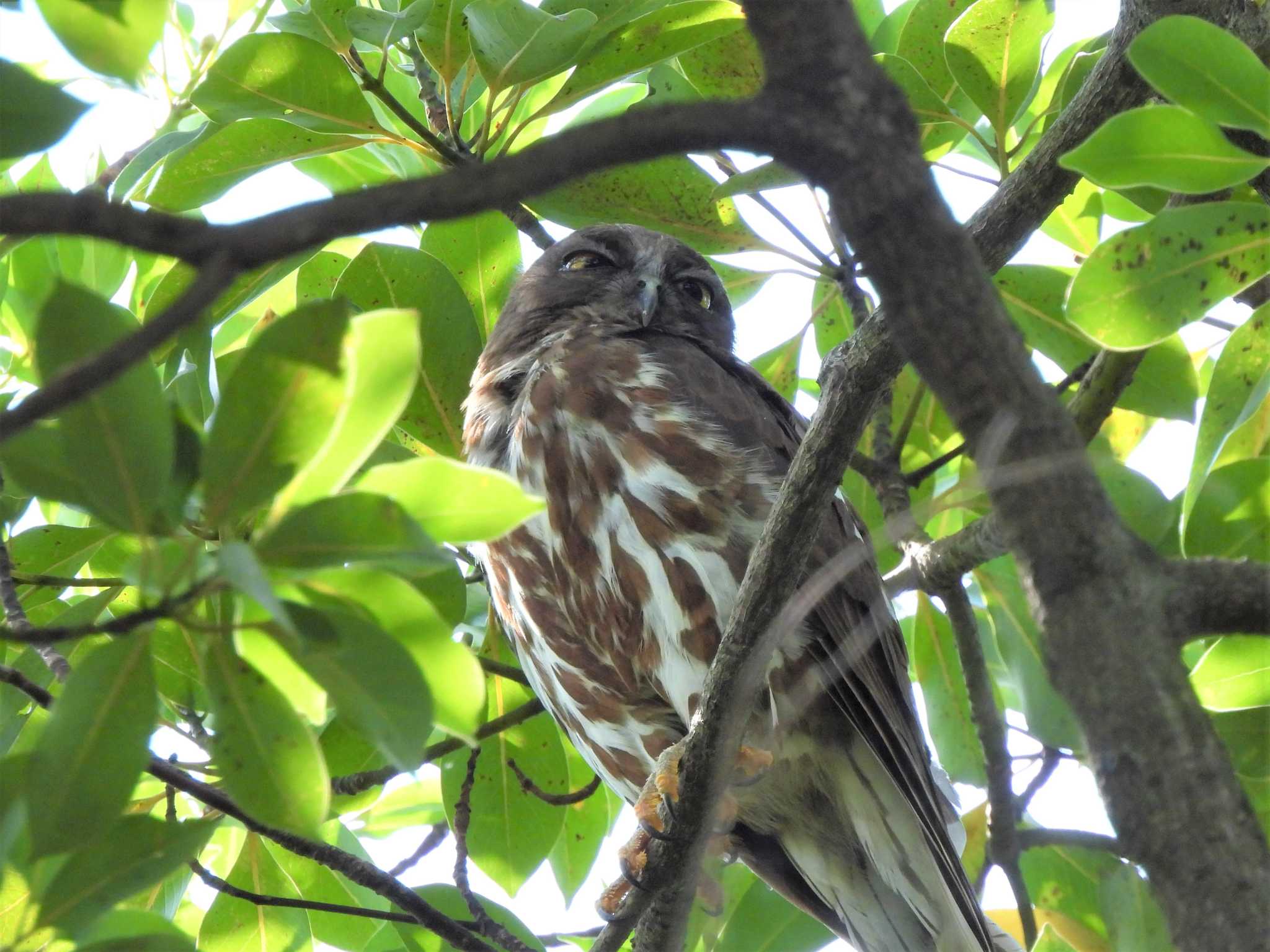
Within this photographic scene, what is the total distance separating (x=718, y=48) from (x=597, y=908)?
247 cm

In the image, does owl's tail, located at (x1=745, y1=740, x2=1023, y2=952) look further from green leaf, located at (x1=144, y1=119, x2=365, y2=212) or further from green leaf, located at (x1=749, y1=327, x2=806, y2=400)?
green leaf, located at (x1=144, y1=119, x2=365, y2=212)

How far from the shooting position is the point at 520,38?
315cm

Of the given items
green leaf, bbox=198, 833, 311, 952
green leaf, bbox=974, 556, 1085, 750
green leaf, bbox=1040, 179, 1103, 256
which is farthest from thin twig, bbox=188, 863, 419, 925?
green leaf, bbox=1040, 179, 1103, 256

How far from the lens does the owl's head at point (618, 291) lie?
4.80 metres

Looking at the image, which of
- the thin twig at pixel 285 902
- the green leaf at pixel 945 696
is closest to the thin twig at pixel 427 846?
the thin twig at pixel 285 902

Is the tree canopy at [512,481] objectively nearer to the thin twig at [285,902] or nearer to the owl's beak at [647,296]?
the thin twig at [285,902]

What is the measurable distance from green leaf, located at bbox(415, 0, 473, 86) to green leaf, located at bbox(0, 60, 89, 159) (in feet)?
6.76

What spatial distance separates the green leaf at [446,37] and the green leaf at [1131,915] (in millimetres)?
2568

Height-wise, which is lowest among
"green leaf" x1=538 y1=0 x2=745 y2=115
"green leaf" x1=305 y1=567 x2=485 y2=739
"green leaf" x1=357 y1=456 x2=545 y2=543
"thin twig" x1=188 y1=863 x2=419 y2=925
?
"thin twig" x1=188 y1=863 x2=419 y2=925

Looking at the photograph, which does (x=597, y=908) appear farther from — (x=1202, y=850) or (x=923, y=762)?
(x=1202, y=850)

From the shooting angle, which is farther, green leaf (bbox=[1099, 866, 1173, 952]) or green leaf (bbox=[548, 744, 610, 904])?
green leaf (bbox=[548, 744, 610, 904])

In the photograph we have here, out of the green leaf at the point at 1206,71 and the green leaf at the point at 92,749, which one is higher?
the green leaf at the point at 1206,71

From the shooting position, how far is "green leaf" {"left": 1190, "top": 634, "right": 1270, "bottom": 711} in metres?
2.65

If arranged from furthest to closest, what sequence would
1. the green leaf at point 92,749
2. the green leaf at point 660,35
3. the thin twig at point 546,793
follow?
the thin twig at point 546,793, the green leaf at point 660,35, the green leaf at point 92,749
